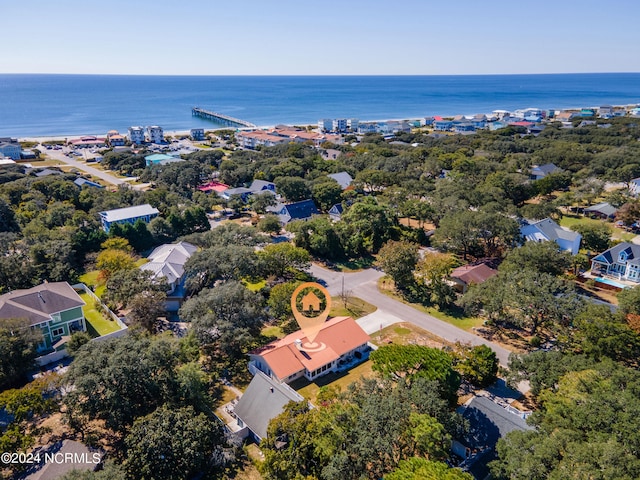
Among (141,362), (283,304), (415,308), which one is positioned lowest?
(415,308)

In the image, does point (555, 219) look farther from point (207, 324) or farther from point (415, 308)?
point (207, 324)

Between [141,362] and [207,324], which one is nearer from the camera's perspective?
[141,362]

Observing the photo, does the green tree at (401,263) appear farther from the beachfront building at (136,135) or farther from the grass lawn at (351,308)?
the beachfront building at (136,135)

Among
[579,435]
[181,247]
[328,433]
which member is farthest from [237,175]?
[579,435]

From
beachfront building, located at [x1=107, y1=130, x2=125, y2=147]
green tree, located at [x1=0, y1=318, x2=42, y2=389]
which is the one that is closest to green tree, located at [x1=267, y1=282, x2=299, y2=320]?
green tree, located at [x1=0, y1=318, x2=42, y2=389]

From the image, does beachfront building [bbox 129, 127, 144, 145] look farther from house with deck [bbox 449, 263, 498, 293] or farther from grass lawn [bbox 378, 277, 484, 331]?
house with deck [bbox 449, 263, 498, 293]

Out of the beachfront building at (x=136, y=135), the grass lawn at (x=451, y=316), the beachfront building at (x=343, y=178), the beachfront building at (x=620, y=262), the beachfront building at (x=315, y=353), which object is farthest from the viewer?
the beachfront building at (x=136, y=135)

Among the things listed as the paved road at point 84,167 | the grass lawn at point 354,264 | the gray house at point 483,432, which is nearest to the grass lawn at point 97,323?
the grass lawn at point 354,264

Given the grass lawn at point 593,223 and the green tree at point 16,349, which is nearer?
the green tree at point 16,349
